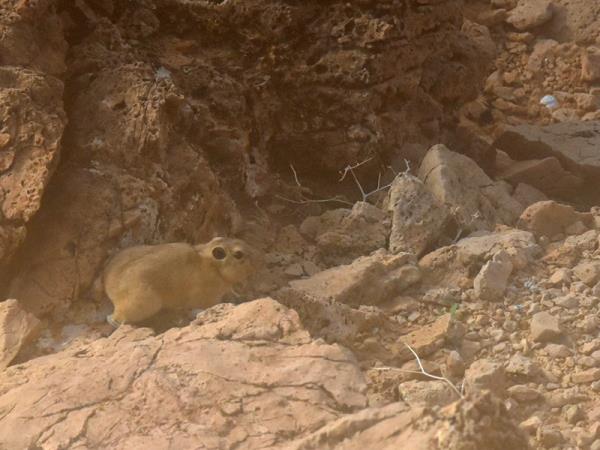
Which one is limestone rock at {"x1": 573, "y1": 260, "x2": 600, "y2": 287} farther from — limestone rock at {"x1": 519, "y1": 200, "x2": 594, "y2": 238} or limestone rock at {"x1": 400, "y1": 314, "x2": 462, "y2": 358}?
limestone rock at {"x1": 400, "y1": 314, "x2": 462, "y2": 358}

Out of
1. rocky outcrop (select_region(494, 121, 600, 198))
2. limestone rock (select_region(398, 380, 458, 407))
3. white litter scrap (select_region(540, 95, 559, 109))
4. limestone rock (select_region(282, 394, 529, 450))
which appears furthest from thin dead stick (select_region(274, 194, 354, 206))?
white litter scrap (select_region(540, 95, 559, 109))

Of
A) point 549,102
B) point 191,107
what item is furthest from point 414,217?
point 549,102

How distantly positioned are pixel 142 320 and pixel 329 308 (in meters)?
0.92

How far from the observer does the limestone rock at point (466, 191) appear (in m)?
5.52

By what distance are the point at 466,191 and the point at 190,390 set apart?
2790mm

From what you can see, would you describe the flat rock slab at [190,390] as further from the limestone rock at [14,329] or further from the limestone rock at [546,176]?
the limestone rock at [546,176]

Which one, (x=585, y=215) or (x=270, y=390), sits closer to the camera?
(x=270, y=390)

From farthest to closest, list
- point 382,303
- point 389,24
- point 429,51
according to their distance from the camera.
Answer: point 429,51 → point 389,24 → point 382,303

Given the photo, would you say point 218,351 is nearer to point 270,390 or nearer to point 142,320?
point 270,390

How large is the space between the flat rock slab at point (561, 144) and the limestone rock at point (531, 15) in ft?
6.60

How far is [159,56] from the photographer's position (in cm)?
526

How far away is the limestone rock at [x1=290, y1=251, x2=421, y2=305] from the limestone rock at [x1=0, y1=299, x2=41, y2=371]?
134cm

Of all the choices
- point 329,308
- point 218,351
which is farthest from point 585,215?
point 218,351

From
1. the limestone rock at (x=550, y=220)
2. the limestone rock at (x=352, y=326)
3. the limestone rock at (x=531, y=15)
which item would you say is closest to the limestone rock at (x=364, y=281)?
the limestone rock at (x=352, y=326)
